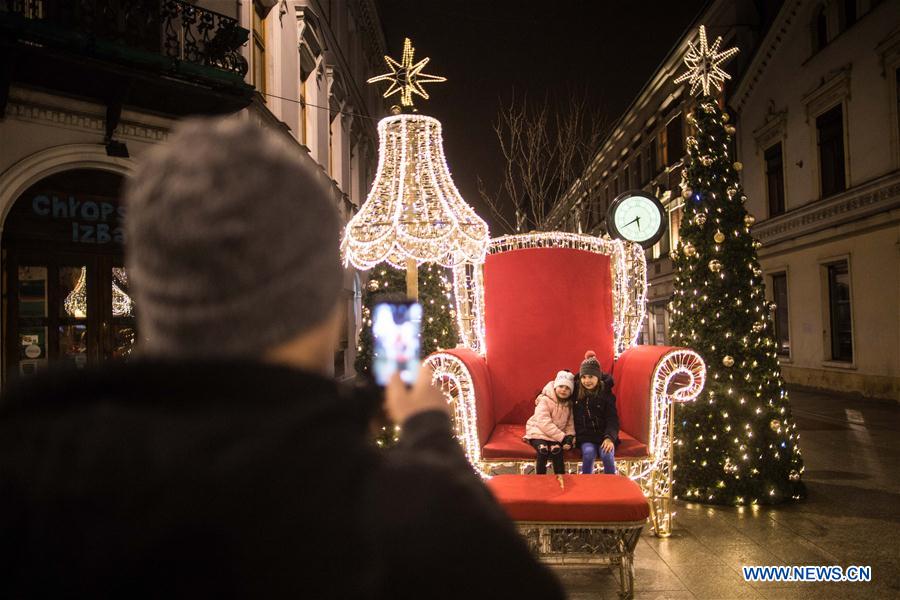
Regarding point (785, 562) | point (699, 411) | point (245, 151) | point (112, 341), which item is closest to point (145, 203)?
point (245, 151)

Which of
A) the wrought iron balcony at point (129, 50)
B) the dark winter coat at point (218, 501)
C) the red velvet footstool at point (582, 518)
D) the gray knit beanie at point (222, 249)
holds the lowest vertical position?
the red velvet footstool at point (582, 518)

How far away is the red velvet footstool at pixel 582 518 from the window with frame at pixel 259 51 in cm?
1015

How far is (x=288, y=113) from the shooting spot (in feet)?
42.4

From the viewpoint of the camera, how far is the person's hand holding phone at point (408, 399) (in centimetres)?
85

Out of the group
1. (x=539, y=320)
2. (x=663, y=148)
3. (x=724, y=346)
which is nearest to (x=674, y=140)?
(x=663, y=148)

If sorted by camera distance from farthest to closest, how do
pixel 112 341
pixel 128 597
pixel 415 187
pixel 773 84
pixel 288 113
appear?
pixel 773 84 → pixel 288 113 → pixel 112 341 → pixel 415 187 → pixel 128 597

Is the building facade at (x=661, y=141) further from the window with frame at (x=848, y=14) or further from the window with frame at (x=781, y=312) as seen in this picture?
the window with frame at (x=848, y=14)

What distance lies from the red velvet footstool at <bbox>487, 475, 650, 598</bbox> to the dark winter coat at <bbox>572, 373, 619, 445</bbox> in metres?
0.99

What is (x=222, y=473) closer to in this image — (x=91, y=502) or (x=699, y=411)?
(x=91, y=502)

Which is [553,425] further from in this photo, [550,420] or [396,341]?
[396,341]

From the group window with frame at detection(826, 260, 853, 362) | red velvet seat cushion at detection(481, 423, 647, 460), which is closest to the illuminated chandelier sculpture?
red velvet seat cushion at detection(481, 423, 647, 460)

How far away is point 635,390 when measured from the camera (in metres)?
4.62

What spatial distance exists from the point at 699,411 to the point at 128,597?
538 centimetres

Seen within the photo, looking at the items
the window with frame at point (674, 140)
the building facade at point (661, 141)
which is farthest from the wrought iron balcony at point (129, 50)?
the window with frame at point (674, 140)
